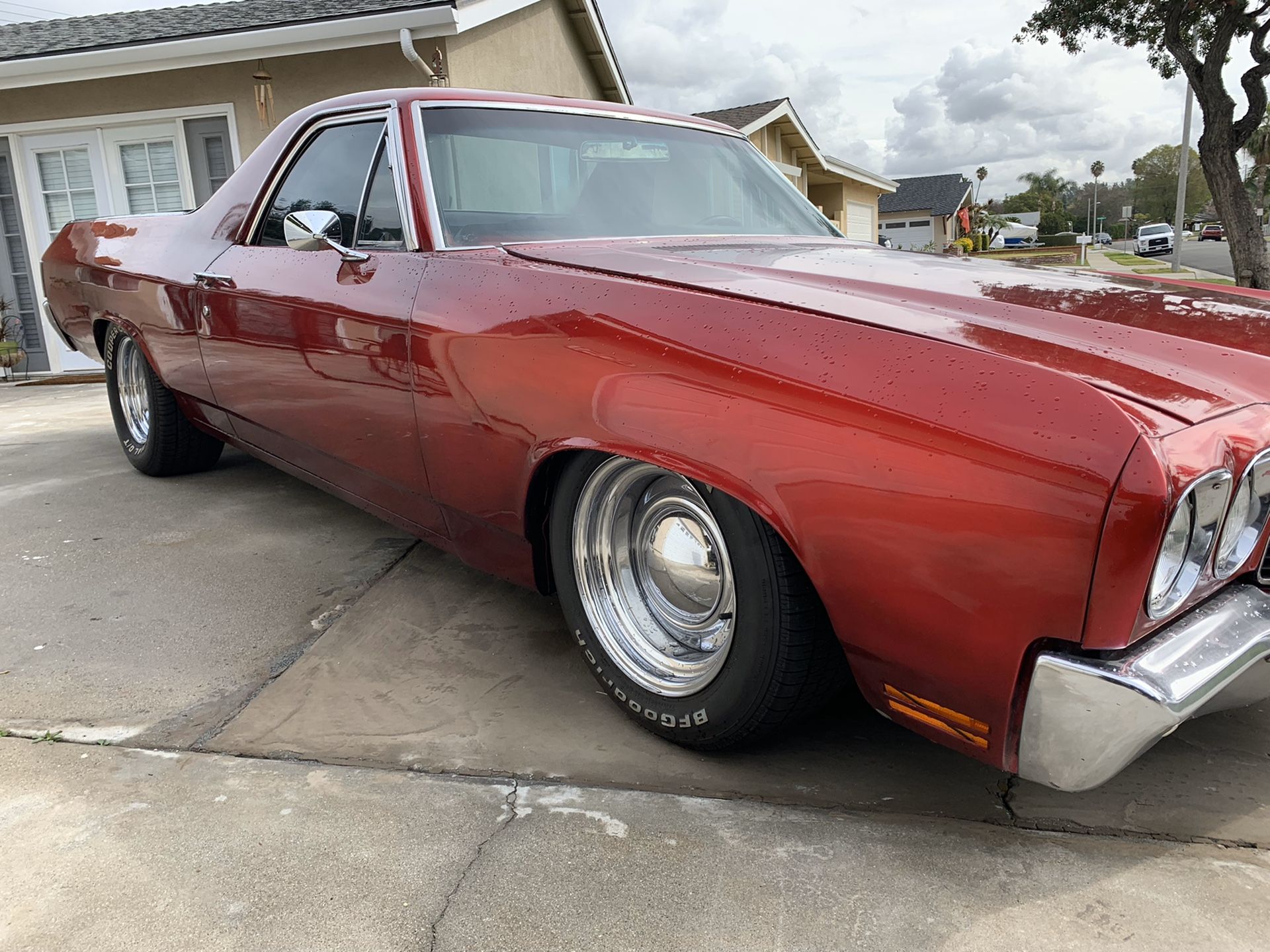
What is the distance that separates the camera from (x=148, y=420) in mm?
4230

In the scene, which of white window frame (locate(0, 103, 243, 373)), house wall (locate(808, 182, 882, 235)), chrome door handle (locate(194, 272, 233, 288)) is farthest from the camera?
house wall (locate(808, 182, 882, 235))

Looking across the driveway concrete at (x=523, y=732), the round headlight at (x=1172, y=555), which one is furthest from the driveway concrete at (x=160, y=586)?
the round headlight at (x=1172, y=555)

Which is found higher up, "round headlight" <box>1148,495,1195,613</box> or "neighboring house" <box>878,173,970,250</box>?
"neighboring house" <box>878,173,970,250</box>

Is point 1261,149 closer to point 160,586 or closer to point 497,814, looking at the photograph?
point 160,586

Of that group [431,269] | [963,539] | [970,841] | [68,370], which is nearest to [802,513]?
[963,539]

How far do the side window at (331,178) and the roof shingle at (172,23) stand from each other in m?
4.89

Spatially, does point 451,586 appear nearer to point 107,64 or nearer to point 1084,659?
point 1084,659

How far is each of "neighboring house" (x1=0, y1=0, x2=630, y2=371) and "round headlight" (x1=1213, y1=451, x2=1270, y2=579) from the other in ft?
23.4

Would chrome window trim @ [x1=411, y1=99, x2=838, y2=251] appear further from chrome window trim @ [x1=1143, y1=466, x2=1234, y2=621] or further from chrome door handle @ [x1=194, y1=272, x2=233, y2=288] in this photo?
chrome window trim @ [x1=1143, y1=466, x2=1234, y2=621]

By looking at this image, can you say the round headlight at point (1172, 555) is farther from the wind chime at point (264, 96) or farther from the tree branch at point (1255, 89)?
the tree branch at point (1255, 89)

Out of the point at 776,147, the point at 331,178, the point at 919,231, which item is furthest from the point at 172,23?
the point at 919,231

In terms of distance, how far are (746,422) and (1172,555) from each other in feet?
2.21

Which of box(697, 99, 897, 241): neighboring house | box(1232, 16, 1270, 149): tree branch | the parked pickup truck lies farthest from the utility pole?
the parked pickup truck

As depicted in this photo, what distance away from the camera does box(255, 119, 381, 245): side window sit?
2.75m
